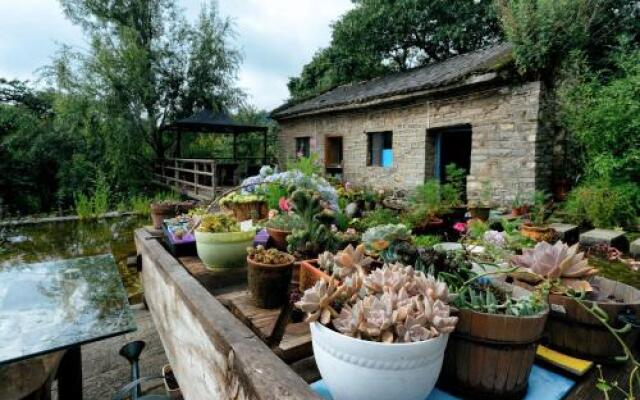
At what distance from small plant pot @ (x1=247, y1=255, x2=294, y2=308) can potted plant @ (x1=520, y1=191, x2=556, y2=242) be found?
3.49m

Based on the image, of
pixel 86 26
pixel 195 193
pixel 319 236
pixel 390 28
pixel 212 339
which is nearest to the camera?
pixel 212 339

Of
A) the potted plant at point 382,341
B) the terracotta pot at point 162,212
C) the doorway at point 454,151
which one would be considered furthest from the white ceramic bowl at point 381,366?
the doorway at point 454,151

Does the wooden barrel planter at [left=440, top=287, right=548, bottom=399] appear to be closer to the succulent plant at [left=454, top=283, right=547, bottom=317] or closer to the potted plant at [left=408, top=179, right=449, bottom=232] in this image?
the succulent plant at [left=454, top=283, right=547, bottom=317]

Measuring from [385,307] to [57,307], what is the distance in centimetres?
183

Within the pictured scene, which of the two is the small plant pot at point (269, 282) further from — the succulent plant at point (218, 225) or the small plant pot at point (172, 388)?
the small plant pot at point (172, 388)

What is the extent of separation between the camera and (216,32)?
12.8m

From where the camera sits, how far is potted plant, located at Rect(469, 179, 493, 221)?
18.7 ft

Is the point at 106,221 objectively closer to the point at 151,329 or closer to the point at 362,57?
the point at 151,329

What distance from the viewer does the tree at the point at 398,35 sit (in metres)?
13.6

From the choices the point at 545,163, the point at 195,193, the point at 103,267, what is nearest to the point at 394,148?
the point at 545,163

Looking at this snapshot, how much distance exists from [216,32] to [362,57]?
5735 millimetres

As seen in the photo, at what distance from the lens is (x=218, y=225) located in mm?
1915

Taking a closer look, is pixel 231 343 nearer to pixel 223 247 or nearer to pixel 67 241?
pixel 223 247

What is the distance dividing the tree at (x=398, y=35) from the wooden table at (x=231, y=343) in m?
12.2
